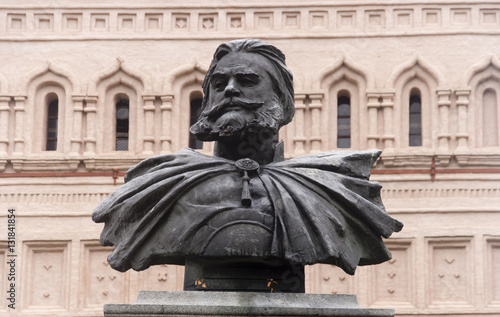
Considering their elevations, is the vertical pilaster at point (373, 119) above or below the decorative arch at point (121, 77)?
below

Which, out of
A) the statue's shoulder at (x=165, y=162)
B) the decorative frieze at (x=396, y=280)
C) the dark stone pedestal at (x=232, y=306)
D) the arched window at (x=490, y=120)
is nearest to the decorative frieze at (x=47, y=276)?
the decorative frieze at (x=396, y=280)

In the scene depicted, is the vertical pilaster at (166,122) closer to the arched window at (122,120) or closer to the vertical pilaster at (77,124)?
the arched window at (122,120)

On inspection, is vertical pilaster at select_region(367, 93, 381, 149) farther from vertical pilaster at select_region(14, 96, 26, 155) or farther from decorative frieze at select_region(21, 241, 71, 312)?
vertical pilaster at select_region(14, 96, 26, 155)

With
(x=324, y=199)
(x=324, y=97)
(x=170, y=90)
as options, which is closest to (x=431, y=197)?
(x=324, y=97)

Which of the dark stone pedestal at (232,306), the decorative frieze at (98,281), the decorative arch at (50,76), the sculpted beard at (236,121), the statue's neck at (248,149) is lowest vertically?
the decorative frieze at (98,281)

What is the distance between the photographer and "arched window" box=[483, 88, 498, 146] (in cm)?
1805

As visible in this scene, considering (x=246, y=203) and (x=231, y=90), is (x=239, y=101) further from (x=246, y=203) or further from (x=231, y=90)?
(x=246, y=203)

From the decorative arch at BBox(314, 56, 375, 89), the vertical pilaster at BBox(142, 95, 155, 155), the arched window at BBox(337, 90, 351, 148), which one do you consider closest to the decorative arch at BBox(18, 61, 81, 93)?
the vertical pilaster at BBox(142, 95, 155, 155)

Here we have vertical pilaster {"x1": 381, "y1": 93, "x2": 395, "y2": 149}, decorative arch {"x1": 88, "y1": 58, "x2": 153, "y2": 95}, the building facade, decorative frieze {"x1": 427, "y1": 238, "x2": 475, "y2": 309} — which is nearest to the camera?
Answer: decorative frieze {"x1": 427, "y1": 238, "x2": 475, "y2": 309}

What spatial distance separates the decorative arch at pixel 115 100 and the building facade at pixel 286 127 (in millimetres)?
25

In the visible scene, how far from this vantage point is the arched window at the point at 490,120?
711 inches

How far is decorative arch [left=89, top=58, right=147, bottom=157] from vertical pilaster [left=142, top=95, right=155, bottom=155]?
9 centimetres

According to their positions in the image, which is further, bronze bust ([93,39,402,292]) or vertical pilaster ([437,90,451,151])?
vertical pilaster ([437,90,451,151])

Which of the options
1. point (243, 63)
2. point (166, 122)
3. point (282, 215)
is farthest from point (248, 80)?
point (166, 122)
